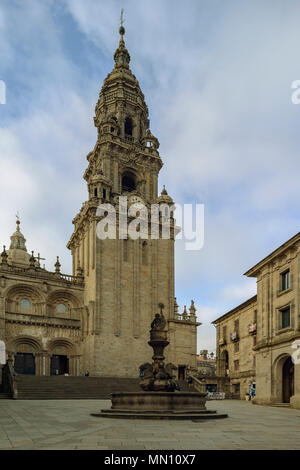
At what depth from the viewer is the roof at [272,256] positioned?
28.9 meters

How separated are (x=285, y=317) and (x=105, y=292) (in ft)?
69.8

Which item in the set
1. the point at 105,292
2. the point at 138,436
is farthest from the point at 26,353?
the point at 138,436

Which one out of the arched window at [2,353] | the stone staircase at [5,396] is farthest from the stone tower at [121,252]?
the stone staircase at [5,396]

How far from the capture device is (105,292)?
152ft

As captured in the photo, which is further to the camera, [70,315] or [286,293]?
[70,315]

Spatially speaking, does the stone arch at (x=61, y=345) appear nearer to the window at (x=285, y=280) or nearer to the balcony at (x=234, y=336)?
the balcony at (x=234, y=336)

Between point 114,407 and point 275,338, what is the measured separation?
16.2m

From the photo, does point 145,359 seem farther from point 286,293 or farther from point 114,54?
point 114,54

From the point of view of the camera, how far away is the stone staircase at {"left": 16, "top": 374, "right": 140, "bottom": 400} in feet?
105

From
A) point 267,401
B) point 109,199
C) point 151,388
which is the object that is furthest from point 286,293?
point 109,199

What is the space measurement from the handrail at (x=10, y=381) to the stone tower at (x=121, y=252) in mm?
11405

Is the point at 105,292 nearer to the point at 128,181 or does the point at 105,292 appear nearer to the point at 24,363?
the point at 24,363

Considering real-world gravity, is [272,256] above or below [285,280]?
above

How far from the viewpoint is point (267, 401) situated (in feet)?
100
